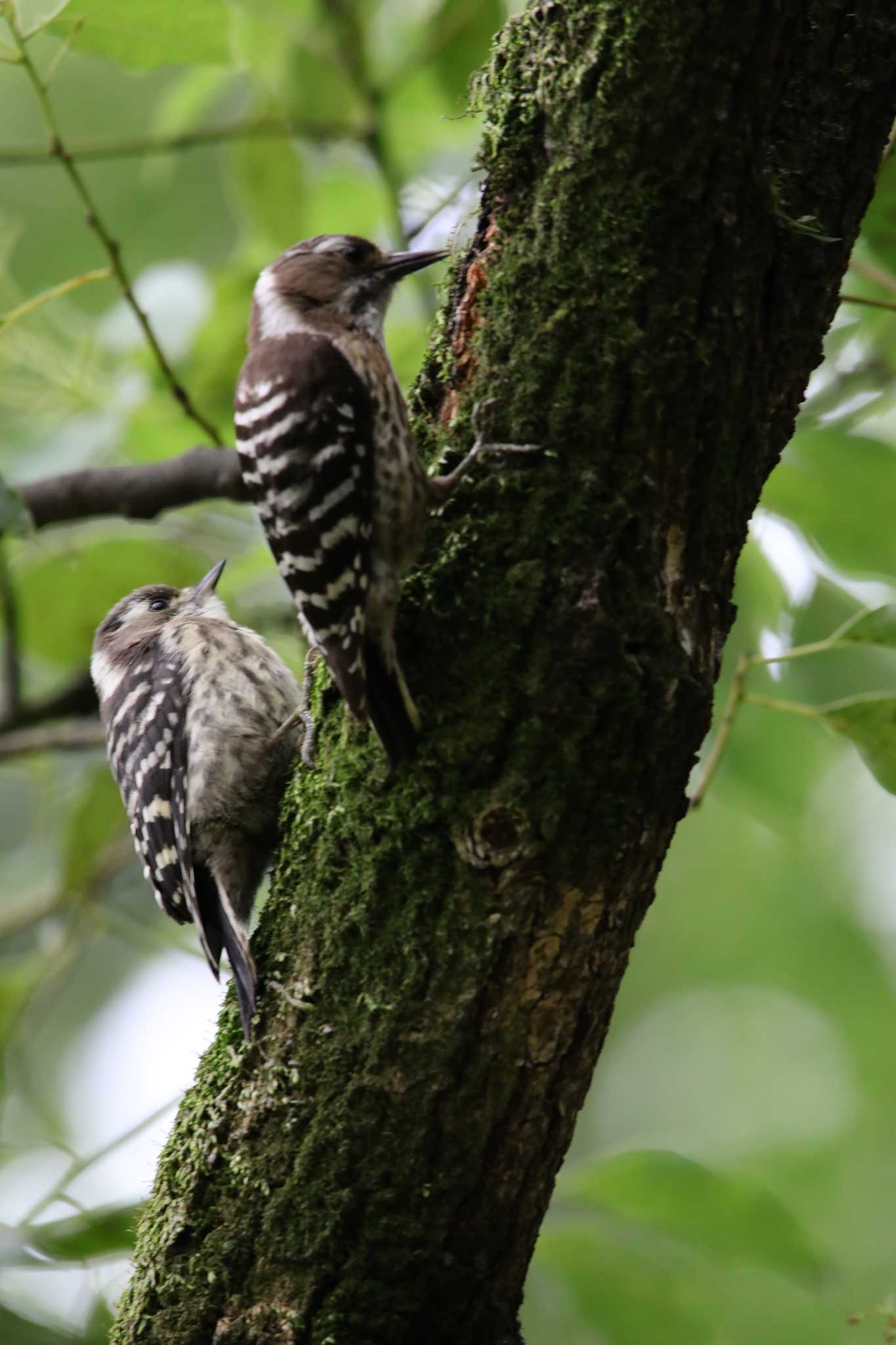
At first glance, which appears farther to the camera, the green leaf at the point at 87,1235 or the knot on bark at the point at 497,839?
the green leaf at the point at 87,1235

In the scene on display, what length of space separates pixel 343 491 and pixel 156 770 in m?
1.29

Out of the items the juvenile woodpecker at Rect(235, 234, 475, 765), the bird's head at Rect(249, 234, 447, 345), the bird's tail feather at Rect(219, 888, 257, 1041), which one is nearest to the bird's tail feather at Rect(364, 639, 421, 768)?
the juvenile woodpecker at Rect(235, 234, 475, 765)

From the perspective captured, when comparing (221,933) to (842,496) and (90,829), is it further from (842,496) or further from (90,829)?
(842,496)

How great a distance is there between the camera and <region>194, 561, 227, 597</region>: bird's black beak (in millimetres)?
4391

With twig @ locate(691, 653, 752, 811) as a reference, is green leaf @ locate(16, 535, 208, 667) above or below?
above

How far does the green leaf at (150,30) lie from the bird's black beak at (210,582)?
5.38ft

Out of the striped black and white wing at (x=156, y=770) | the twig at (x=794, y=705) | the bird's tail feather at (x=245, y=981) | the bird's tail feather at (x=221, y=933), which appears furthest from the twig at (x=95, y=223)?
the twig at (x=794, y=705)

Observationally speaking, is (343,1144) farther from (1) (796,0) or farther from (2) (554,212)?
(1) (796,0)

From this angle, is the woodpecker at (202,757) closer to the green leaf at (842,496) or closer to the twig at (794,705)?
the twig at (794,705)

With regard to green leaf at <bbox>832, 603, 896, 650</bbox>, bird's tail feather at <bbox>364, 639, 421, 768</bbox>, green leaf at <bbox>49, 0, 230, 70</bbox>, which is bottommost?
bird's tail feather at <bbox>364, 639, 421, 768</bbox>

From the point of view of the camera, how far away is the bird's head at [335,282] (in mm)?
3477

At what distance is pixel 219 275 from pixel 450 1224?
2.91 m

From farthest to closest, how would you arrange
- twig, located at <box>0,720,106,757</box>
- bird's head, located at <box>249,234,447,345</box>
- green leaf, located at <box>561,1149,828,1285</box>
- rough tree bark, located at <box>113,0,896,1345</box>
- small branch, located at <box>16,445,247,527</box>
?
twig, located at <box>0,720,106,757</box> → small branch, located at <box>16,445,247,527</box> → bird's head, located at <box>249,234,447,345</box> → green leaf, located at <box>561,1149,828,1285</box> → rough tree bark, located at <box>113,0,896,1345</box>

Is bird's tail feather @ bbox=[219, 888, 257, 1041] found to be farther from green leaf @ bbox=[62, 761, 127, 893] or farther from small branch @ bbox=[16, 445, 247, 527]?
green leaf @ bbox=[62, 761, 127, 893]
